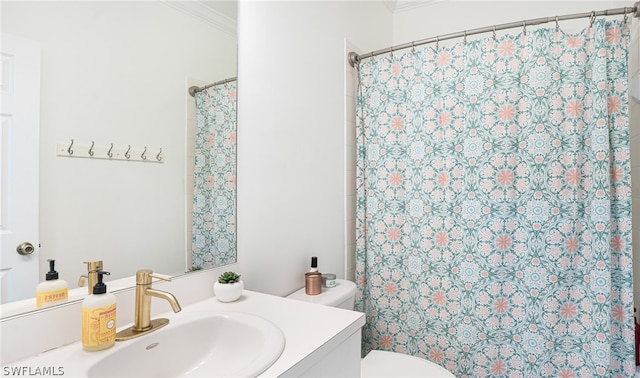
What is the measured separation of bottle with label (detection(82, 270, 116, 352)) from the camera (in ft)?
2.50

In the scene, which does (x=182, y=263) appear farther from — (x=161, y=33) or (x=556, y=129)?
(x=556, y=129)

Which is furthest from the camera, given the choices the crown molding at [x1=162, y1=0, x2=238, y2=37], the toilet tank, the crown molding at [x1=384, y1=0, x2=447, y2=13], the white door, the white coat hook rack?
the crown molding at [x1=384, y1=0, x2=447, y2=13]

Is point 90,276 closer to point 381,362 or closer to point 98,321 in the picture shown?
point 98,321

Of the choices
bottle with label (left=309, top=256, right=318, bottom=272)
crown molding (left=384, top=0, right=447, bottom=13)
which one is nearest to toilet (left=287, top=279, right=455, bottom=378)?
bottle with label (left=309, top=256, right=318, bottom=272)

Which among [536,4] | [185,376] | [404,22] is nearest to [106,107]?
[185,376]

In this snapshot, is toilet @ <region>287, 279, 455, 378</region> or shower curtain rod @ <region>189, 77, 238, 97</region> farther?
toilet @ <region>287, 279, 455, 378</region>

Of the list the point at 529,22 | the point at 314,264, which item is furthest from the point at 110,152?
the point at 529,22

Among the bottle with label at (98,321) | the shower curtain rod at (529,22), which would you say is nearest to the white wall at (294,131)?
the shower curtain rod at (529,22)

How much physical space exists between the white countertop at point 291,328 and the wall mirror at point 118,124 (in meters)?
0.14

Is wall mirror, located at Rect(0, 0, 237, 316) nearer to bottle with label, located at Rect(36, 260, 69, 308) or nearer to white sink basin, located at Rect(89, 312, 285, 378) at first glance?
bottle with label, located at Rect(36, 260, 69, 308)

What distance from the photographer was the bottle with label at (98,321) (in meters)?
0.76

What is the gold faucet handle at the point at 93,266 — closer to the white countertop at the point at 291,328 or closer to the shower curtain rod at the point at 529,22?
the white countertop at the point at 291,328

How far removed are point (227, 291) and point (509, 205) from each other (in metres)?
1.25

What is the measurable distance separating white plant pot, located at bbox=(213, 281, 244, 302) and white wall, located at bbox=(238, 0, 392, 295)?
201 millimetres
